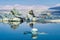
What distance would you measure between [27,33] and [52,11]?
2102mm

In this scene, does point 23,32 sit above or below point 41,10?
below

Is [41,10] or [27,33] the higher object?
[41,10]

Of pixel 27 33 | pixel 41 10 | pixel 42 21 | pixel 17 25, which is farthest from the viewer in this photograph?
pixel 41 10

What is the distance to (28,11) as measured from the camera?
8.52 m

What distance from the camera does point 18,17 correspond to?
8227 millimetres

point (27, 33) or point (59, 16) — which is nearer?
point (27, 33)

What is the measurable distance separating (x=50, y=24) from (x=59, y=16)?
0.64 m

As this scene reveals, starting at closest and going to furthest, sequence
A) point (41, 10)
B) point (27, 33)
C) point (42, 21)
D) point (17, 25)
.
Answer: point (27, 33)
point (17, 25)
point (42, 21)
point (41, 10)

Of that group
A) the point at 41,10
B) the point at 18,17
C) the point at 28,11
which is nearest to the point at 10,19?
the point at 18,17

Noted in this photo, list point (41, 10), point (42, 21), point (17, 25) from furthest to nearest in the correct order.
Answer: point (41, 10), point (42, 21), point (17, 25)

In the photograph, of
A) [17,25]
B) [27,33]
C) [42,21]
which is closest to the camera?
[27,33]

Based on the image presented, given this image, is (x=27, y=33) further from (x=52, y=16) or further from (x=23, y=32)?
(x=52, y=16)

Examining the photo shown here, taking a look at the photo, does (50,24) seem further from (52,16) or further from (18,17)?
(18,17)

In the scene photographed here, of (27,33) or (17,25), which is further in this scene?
(17,25)
